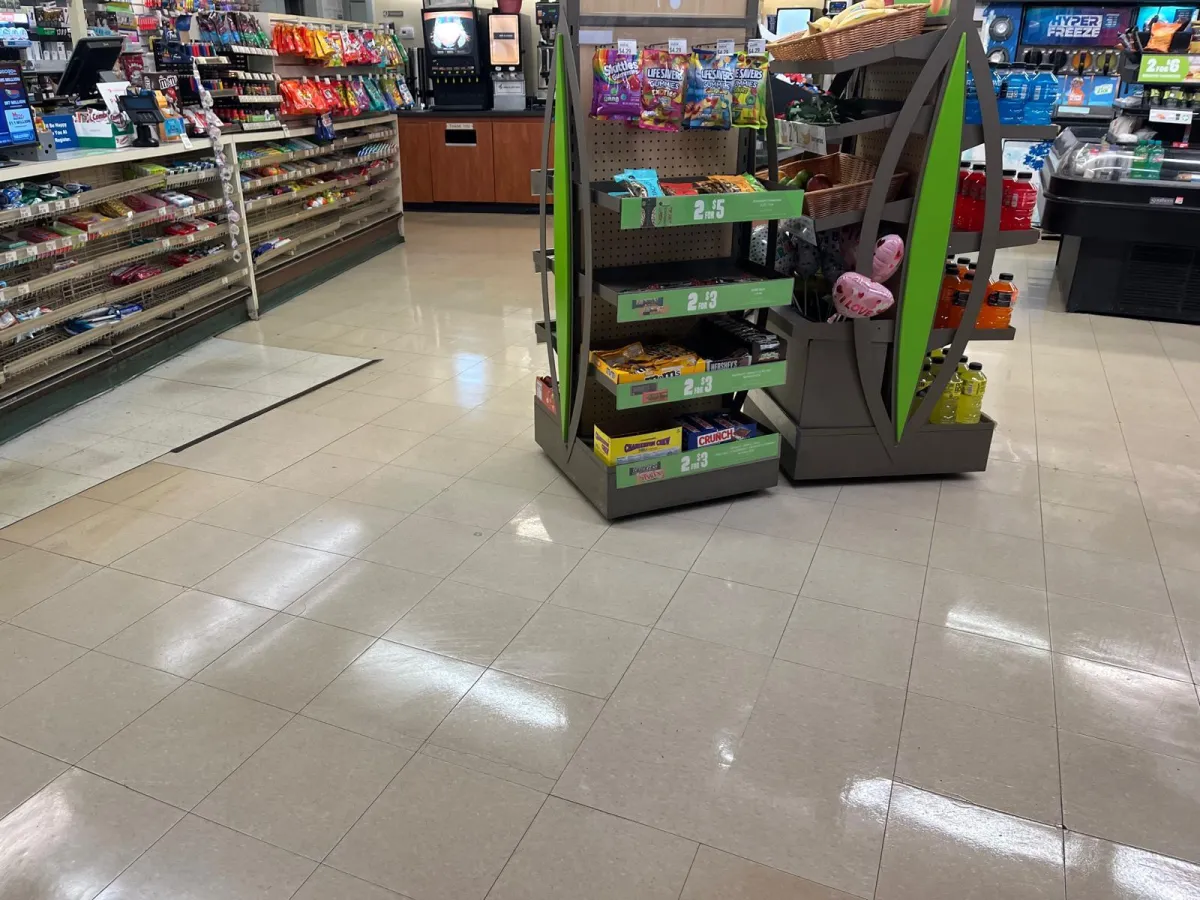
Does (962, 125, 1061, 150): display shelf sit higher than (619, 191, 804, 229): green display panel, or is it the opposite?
(962, 125, 1061, 150): display shelf

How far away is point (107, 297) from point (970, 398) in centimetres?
436

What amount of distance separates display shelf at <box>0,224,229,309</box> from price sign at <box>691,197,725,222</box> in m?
3.13

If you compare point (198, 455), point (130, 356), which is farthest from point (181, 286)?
point (198, 455)

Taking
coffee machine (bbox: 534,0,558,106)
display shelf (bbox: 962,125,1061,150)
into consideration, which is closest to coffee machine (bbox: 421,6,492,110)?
coffee machine (bbox: 534,0,558,106)

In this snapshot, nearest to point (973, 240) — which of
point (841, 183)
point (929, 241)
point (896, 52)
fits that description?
point (929, 241)

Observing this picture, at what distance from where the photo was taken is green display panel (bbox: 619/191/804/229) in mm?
2928

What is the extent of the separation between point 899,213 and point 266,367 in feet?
11.8

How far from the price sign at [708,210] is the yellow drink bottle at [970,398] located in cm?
142

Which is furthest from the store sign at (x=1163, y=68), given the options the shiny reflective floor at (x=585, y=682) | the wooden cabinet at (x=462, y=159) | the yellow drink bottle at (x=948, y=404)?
the wooden cabinet at (x=462, y=159)

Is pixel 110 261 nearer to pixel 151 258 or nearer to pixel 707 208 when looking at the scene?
pixel 151 258

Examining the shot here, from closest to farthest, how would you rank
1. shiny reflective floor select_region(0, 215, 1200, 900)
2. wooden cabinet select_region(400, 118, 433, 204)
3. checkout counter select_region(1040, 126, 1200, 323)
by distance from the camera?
shiny reflective floor select_region(0, 215, 1200, 900) → checkout counter select_region(1040, 126, 1200, 323) → wooden cabinet select_region(400, 118, 433, 204)

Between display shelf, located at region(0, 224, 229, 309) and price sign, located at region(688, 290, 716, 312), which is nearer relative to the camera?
price sign, located at region(688, 290, 716, 312)

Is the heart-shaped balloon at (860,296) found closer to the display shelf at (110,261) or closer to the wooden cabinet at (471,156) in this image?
the display shelf at (110,261)

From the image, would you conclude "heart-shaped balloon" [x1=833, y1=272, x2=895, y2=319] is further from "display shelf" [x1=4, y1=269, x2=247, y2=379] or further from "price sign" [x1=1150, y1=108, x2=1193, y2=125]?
"price sign" [x1=1150, y1=108, x2=1193, y2=125]
